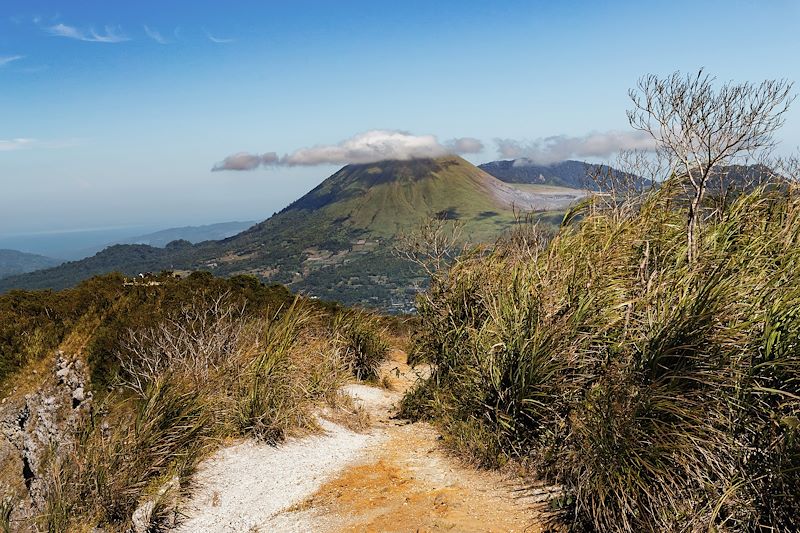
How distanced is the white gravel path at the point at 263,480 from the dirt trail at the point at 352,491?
11 millimetres

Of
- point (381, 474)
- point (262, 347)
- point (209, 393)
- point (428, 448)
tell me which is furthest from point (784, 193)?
point (209, 393)

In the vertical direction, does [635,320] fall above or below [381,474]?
above

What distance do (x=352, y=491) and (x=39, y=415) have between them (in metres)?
7.76

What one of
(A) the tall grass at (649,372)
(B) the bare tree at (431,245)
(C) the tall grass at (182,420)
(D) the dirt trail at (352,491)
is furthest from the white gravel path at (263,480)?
(B) the bare tree at (431,245)

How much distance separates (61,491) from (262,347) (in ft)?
10.5

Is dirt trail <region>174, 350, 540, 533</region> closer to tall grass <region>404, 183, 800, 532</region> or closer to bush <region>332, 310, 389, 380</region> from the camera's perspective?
tall grass <region>404, 183, 800, 532</region>

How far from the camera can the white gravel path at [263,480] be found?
17.3 feet

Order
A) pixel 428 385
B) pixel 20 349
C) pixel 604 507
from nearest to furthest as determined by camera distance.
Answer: pixel 604 507, pixel 428 385, pixel 20 349

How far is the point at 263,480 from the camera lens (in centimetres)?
607

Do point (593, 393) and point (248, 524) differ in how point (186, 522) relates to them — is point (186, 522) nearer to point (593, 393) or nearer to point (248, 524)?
point (248, 524)

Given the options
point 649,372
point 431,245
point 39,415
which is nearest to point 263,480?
point 649,372

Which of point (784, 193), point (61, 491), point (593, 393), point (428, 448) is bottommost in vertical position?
point (428, 448)

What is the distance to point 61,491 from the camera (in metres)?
5.04

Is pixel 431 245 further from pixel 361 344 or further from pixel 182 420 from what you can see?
pixel 182 420
